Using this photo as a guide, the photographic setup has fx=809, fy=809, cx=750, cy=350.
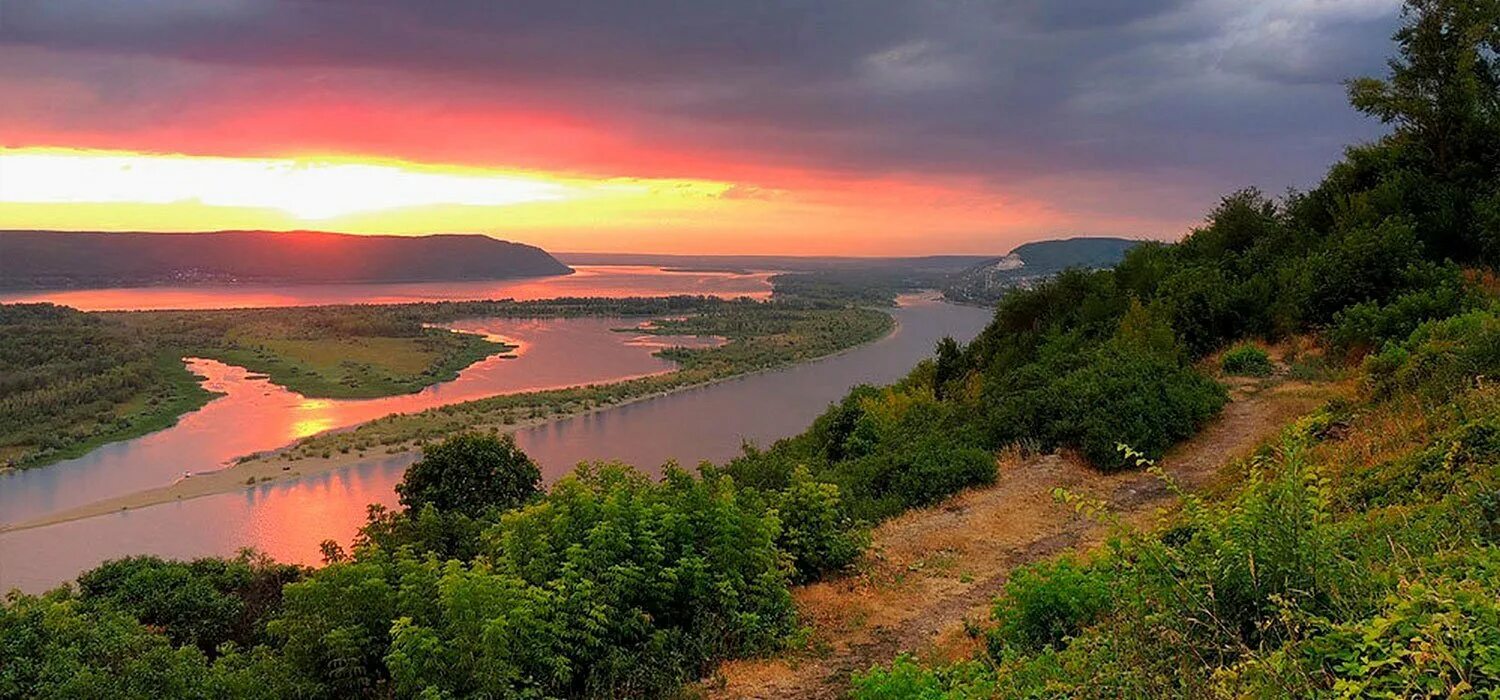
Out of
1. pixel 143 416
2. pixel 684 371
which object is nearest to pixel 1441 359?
pixel 684 371

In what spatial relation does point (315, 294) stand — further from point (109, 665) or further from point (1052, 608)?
point (1052, 608)

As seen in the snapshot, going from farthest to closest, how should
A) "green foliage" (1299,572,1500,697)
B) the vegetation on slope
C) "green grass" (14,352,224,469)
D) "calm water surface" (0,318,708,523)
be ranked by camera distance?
"green grass" (14,352,224,469) → "calm water surface" (0,318,708,523) → the vegetation on slope → "green foliage" (1299,572,1500,697)

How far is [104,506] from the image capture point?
3328 centimetres

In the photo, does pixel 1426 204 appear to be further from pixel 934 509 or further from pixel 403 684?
pixel 403 684

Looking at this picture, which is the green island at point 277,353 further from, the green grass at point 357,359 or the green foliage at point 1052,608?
the green foliage at point 1052,608

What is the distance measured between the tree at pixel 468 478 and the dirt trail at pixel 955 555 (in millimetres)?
10859

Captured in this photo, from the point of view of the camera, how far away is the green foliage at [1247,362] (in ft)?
52.0

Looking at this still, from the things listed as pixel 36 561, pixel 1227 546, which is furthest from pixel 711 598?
pixel 36 561

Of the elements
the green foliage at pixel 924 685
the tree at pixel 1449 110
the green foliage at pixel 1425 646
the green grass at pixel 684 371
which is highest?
the tree at pixel 1449 110

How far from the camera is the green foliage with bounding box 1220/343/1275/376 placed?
15.9m

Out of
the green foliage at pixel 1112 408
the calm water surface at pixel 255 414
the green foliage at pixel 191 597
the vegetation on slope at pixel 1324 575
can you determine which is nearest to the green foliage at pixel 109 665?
the green foliage at pixel 191 597

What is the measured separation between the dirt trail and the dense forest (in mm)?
340

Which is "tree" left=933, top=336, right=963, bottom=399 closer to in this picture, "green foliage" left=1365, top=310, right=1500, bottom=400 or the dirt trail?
the dirt trail

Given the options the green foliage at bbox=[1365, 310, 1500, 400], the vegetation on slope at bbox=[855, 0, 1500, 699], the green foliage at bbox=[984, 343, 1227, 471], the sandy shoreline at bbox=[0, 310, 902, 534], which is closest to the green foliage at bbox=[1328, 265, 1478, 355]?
the vegetation on slope at bbox=[855, 0, 1500, 699]
